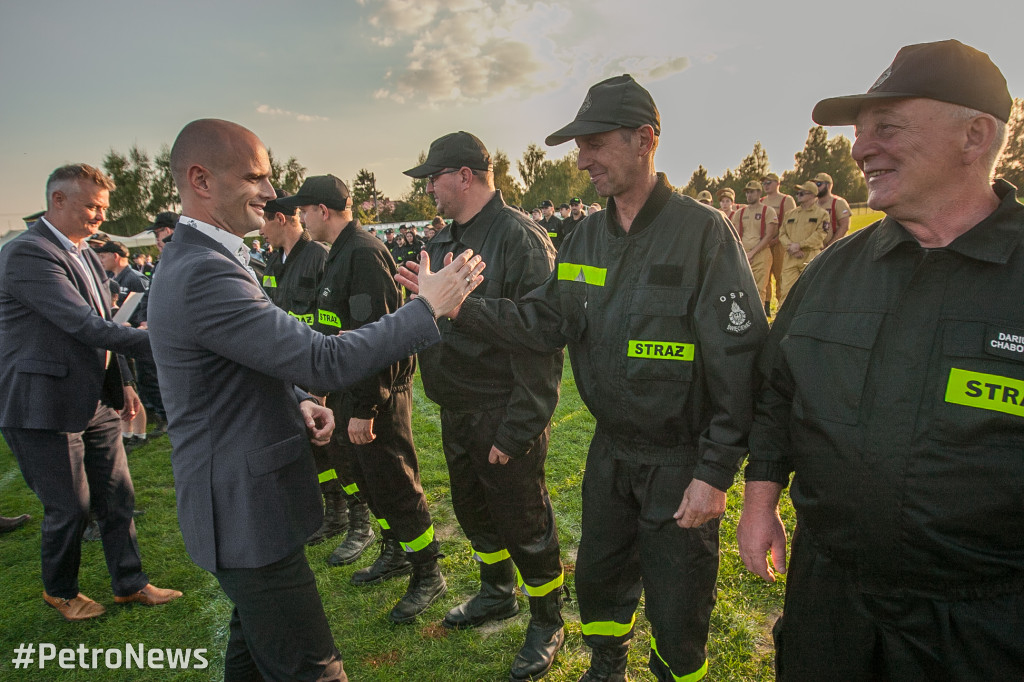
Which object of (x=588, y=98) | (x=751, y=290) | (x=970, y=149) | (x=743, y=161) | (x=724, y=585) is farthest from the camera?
(x=743, y=161)

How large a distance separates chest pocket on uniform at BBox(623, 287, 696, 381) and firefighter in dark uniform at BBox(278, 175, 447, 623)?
66.4 inches

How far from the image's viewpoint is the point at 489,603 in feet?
10.7

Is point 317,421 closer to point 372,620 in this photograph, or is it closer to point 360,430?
point 360,430

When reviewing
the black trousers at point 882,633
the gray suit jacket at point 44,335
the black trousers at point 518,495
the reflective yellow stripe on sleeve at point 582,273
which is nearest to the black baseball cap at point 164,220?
the gray suit jacket at point 44,335

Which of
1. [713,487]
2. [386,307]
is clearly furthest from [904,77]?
[386,307]

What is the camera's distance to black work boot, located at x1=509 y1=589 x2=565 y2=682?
2752 millimetres

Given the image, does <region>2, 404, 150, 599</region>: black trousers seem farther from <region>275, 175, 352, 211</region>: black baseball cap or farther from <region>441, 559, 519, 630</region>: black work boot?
<region>441, 559, 519, 630</region>: black work boot

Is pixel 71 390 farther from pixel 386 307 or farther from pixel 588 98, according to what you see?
pixel 588 98

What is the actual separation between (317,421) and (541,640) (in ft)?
5.56

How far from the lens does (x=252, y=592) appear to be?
1880 mm

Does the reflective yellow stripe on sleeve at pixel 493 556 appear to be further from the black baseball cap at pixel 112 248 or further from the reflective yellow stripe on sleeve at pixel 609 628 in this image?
the black baseball cap at pixel 112 248

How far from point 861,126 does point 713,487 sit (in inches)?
49.6

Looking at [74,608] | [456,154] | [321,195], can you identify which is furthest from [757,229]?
[74,608]

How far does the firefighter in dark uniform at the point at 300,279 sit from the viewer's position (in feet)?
13.0
